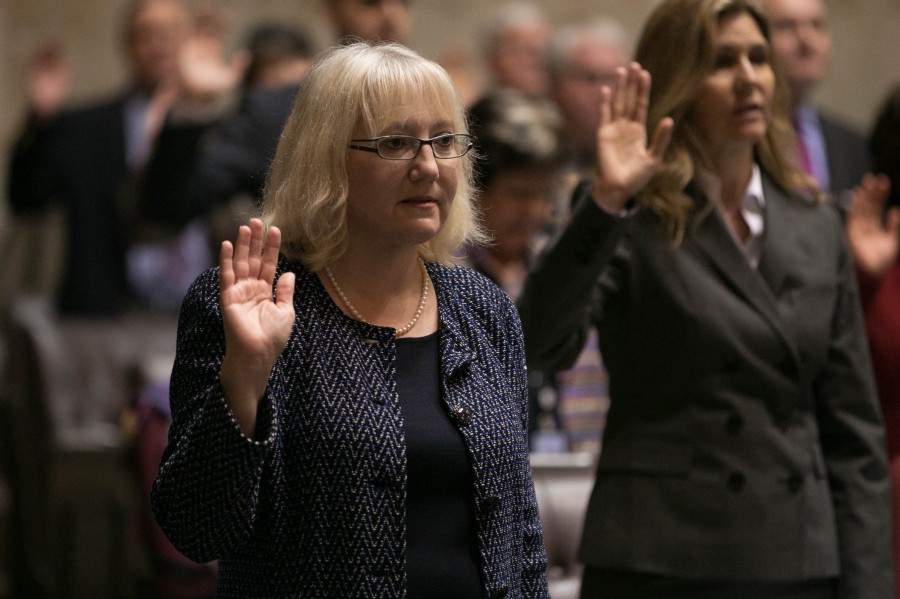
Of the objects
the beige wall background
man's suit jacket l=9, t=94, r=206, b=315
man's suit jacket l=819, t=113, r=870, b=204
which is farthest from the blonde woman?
the beige wall background

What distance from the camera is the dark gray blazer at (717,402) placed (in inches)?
116

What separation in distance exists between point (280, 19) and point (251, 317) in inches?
263

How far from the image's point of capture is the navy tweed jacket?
2.21 meters

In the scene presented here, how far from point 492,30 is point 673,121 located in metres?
4.23

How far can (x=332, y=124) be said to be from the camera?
2.42 metres

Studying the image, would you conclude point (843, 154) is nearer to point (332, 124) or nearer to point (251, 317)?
point (332, 124)

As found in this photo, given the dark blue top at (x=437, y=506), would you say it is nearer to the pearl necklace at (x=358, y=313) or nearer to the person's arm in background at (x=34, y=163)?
the pearl necklace at (x=358, y=313)

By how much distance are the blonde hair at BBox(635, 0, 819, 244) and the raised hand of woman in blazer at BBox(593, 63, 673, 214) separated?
0.07 m

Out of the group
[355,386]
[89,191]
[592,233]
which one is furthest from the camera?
[89,191]

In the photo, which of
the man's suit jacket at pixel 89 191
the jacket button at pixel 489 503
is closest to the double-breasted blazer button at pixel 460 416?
the jacket button at pixel 489 503

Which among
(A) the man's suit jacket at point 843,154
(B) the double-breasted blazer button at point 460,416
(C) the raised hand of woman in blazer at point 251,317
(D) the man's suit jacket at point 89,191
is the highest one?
(C) the raised hand of woman in blazer at point 251,317

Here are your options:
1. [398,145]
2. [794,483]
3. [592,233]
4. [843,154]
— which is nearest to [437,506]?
[398,145]

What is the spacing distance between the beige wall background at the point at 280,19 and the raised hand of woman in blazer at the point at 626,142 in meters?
5.75

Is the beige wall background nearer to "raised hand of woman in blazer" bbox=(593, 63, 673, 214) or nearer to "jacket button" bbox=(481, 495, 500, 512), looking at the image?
"raised hand of woman in blazer" bbox=(593, 63, 673, 214)
